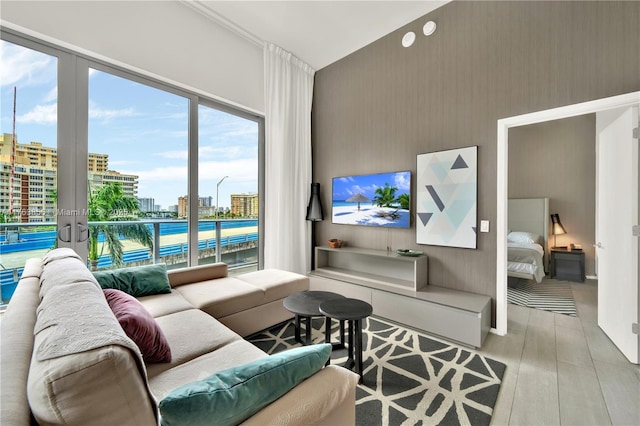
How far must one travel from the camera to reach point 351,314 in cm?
189

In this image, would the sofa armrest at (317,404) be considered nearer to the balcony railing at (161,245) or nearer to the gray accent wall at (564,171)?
the balcony railing at (161,245)

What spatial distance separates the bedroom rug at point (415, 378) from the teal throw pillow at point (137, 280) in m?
0.94

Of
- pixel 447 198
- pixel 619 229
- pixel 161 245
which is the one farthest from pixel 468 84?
pixel 161 245

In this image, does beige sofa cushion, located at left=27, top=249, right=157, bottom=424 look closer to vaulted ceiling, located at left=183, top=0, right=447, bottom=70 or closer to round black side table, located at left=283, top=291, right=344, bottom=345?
round black side table, located at left=283, top=291, right=344, bottom=345

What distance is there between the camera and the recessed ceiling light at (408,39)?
10.1 ft

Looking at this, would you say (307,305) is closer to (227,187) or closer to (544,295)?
(227,187)

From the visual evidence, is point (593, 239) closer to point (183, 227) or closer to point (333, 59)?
point (333, 59)

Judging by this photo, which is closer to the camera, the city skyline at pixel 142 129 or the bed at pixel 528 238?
the city skyline at pixel 142 129

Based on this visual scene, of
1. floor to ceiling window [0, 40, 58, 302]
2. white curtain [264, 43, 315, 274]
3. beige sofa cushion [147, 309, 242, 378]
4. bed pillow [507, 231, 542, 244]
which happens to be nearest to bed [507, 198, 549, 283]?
bed pillow [507, 231, 542, 244]

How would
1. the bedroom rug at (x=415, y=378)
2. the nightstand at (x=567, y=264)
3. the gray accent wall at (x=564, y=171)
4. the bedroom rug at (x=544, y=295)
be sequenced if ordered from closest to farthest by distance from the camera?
the bedroom rug at (x=415, y=378)
the bedroom rug at (x=544, y=295)
the nightstand at (x=567, y=264)
the gray accent wall at (x=564, y=171)

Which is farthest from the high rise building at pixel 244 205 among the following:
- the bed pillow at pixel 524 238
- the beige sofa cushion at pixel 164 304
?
the bed pillow at pixel 524 238

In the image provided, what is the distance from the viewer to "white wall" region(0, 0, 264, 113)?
2.09m

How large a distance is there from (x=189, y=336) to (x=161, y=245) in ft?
5.84

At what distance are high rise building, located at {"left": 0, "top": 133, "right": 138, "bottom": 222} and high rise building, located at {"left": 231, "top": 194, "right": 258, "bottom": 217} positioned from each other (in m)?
1.75
